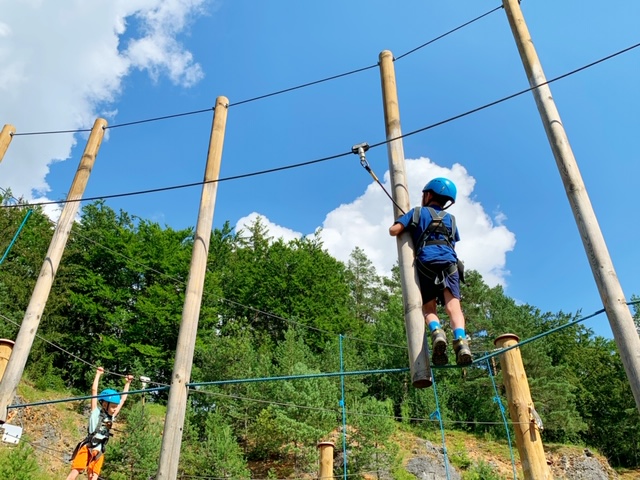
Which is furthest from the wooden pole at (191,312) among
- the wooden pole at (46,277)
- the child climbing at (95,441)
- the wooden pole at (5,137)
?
the wooden pole at (5,137)

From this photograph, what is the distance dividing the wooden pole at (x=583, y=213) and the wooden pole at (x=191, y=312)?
98.4 inches

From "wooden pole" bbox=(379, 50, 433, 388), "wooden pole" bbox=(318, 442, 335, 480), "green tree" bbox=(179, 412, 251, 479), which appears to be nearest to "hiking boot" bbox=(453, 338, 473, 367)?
"wooden pole" bbox=(379, 50, 433, 388)

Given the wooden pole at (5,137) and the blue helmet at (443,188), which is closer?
the blue helmet at (443,188)

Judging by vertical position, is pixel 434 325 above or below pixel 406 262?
below

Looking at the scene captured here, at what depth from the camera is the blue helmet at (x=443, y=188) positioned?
2.99 meters

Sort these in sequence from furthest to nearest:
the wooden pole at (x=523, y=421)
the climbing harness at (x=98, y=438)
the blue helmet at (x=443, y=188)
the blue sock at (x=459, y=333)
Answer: the wooden pole at (x=523, y=421)
the climbing harness at (x=98, y=438)
the blue helmet at (x=443, y=188)
the blue sock at (x=459, y=333)

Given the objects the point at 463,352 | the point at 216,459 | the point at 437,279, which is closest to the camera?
the point at 463,352

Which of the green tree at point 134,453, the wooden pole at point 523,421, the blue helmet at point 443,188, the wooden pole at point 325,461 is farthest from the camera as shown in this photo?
the green tree at point 134,453

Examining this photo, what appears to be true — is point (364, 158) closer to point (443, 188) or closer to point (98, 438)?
point (443, 188)

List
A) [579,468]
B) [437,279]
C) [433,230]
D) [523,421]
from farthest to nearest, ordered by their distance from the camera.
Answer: [579,468], [523,421], [433,230], [437,279]

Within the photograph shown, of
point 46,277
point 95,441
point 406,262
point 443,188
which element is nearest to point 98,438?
point 95,441

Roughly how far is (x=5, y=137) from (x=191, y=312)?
359 centimetres

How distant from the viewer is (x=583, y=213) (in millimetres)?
2996

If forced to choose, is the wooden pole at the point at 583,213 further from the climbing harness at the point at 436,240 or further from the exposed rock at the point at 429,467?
the exposed rock at the point at 429,467
